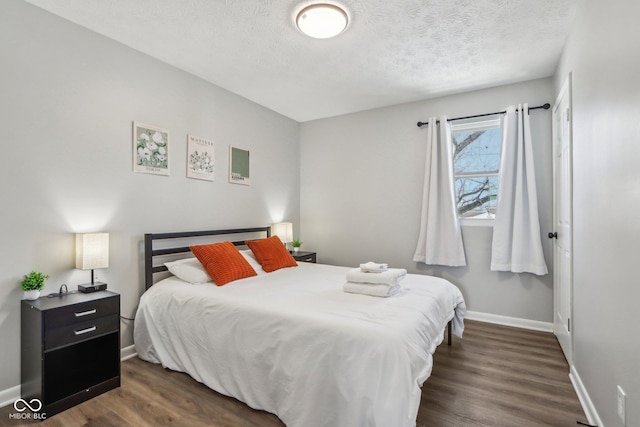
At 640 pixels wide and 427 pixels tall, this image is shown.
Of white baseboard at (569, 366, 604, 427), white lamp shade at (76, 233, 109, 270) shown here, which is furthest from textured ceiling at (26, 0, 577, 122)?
white baseboard at (569, 366, 604, 427)

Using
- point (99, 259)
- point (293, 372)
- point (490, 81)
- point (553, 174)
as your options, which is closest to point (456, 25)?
point (490, 81)

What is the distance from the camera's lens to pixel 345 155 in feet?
15.1

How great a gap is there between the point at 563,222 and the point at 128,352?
3979 millimetres

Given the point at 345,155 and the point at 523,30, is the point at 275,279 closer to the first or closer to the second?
the point at 345,155

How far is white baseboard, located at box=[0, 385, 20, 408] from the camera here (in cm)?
205

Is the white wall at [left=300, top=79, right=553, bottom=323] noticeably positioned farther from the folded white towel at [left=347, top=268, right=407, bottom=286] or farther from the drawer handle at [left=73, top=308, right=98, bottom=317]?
the drawer handle at [left=73, top=308, right=98, bottom=317]

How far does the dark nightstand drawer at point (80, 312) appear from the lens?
1.97 m

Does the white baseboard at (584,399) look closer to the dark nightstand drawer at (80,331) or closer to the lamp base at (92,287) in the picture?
the dark nightstand drawer at (80,331)

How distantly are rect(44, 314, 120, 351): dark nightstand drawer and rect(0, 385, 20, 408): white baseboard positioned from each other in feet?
1.68

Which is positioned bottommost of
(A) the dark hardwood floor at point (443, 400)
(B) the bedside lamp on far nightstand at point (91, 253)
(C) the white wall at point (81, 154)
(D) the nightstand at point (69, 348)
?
(A) the dark hardwood floor at point (443, 400)

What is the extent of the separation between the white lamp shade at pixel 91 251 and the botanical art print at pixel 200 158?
3.63ft

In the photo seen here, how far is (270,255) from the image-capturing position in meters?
3.44

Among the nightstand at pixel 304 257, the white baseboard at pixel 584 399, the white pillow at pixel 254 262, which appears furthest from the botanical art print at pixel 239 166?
the white baseboard at pixel 584 399

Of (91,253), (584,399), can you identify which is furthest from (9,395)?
(584,399)
